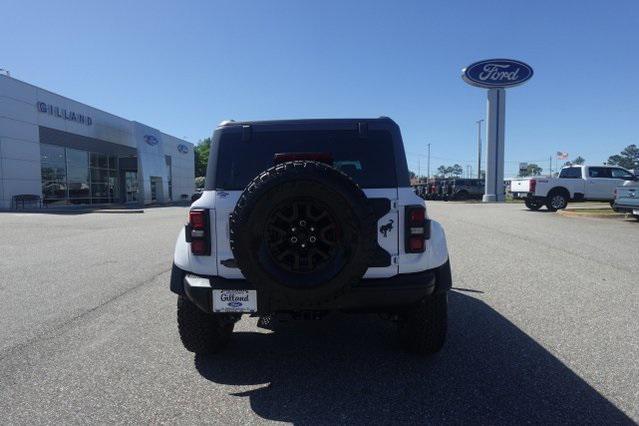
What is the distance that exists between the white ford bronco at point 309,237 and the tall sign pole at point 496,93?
3867cm

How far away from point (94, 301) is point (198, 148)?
328 ft

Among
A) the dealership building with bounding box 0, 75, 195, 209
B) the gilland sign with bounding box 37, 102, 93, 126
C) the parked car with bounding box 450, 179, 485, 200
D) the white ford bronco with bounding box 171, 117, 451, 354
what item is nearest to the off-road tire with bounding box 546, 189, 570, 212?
the parked car with bounding box 450, 179, 485, 200

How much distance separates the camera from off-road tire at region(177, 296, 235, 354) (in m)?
3.63

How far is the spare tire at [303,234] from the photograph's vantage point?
2.89m

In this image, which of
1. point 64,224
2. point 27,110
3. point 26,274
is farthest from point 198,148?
point 26,274

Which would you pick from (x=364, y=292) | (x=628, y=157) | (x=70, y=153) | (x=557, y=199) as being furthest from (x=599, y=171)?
(x=628, y=157)

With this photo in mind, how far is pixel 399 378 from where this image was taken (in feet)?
11.1

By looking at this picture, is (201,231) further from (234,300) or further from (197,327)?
(197,327)

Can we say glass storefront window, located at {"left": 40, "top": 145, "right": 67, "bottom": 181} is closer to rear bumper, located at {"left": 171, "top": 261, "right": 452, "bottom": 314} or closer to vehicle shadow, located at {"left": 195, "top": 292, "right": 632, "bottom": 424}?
vehicle shadow, located at {"left": 195, "top": 292, "right": 632, "bottom": 424}

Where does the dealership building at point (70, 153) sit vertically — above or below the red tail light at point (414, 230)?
above

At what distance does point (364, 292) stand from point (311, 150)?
1.24 meters

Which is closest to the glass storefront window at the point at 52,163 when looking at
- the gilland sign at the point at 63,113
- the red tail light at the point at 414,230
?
the gilland sign at the point at 63,113

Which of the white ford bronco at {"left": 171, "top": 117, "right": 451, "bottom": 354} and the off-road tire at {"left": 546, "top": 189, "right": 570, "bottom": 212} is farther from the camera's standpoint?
the off-road tire at {"left": 546, "top": 189, "right": 570, "bottom": 212}

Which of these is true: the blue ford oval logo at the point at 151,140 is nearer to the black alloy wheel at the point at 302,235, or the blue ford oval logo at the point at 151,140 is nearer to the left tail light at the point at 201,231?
the left tail light at the point at 201,231
